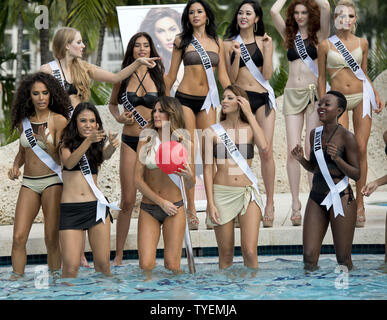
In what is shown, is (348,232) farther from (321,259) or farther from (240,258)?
(240,258)

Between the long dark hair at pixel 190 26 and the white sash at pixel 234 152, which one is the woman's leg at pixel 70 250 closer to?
the white sash at pixel 234 152

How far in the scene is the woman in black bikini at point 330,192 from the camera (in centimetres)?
593

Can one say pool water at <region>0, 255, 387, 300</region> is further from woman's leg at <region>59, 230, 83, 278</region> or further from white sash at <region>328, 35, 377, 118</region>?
white sash at <region>328, 35, 377, 118</region>

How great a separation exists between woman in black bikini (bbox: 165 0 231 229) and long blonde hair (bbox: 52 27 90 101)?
2.91 ft

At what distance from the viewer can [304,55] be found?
7211 millimetres

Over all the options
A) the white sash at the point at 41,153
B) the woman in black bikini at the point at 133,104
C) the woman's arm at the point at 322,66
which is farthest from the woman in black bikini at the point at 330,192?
the white sash at the point at 41,153

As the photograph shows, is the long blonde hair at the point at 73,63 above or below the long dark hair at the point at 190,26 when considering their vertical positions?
below

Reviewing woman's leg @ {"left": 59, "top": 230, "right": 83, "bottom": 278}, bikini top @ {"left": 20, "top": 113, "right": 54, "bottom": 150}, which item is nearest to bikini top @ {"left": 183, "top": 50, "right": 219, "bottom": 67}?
bikini top @ {"left": 20, "top": 113, "right": 54, "bottom": 150}

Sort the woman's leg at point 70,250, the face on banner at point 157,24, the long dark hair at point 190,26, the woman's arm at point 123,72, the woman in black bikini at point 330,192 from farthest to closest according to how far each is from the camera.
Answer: the face on banner at point 157,24, the long dark hair at point 190,26, the woman's arm at point 123,72, the woman in black bikini at point 330,192, the woman's leg at point 70,250

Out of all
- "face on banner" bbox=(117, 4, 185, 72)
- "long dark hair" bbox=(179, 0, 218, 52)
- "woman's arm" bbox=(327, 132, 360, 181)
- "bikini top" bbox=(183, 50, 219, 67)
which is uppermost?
"face on banner" bbox=(117, 4, 185, 72)

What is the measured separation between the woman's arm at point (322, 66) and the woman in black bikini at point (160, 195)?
1.70m

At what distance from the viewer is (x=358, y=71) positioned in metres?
7.05

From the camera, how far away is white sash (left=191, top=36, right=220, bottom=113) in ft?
22.4

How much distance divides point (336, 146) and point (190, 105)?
5.45 feet
